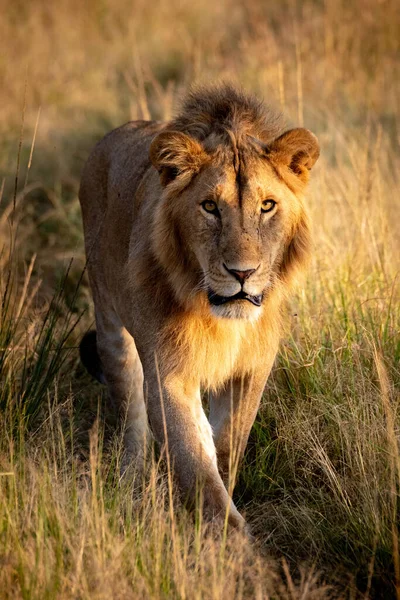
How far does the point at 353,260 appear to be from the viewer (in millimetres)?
6656

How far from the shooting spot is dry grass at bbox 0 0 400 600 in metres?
3.60

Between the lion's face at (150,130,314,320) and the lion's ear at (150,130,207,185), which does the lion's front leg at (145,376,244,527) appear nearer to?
the lion's face at (150,130,314,320)

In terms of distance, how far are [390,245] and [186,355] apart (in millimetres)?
2887

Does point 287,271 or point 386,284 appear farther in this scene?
point 386,284

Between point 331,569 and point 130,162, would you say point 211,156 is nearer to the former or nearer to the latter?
point 130,162

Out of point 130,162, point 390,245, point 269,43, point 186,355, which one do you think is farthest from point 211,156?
point 269,43

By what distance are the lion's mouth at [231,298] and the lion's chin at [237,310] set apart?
0.01 meters

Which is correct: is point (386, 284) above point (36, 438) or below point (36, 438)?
above

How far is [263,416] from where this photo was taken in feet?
18.2

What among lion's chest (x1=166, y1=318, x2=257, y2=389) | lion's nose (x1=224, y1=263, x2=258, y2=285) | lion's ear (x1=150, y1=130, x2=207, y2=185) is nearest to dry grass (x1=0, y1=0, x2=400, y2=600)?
lion's chest (x1=166, y1=318, x2=257, y2=389)

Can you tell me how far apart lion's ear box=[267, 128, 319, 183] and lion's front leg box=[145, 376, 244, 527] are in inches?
45.1

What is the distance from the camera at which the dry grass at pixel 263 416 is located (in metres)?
3.60

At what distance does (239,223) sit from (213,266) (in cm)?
22

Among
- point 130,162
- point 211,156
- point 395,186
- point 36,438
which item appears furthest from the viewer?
point 395,186
